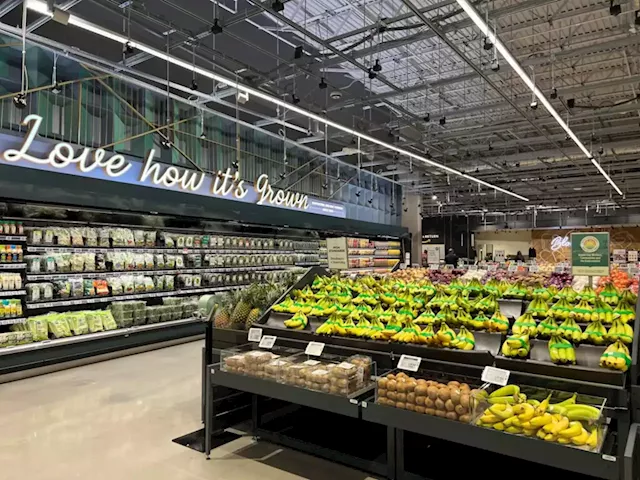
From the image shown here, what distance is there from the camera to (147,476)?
3293 mm

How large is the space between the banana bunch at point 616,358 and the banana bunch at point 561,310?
1.93ft

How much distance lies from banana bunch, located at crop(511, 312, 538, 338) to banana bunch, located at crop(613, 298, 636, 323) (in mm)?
542

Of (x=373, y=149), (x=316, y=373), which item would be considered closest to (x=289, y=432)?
(x=316, y=373)

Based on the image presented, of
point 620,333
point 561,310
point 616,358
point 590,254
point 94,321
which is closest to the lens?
point 616,358

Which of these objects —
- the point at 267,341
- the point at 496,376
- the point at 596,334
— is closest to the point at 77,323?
the point at 267,341

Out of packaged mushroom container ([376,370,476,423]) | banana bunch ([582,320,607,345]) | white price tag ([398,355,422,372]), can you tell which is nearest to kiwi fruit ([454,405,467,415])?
packaged mushroom container ([376,370,476,423])

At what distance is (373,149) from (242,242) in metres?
6.22

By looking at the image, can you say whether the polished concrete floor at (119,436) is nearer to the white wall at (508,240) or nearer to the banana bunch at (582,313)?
the banana bunch at (582,313)

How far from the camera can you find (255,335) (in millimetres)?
4031

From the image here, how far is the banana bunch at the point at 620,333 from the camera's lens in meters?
2.80

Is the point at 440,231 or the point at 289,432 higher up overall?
the point at 440,231

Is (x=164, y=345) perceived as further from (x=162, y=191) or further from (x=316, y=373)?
(x=316, y=373)

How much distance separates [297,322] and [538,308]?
1878mm

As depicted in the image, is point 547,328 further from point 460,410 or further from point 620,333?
point 460,410
